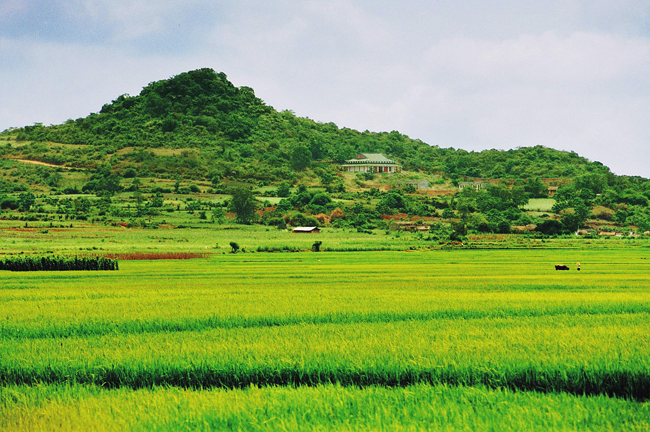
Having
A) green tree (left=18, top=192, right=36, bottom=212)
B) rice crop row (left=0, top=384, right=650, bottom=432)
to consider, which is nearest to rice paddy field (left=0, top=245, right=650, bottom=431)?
rice crop row (left=0, top=384, right=650, bottom=432)

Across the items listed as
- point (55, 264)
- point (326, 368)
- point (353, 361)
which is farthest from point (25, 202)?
point (353, 361)

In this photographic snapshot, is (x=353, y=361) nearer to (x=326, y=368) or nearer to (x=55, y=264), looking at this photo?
(x=326, y=368)

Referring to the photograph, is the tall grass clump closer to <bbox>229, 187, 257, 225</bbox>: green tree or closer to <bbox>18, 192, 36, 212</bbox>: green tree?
<bbox>229, 187, 257, 225</bbox>: green tree

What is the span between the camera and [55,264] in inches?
1607

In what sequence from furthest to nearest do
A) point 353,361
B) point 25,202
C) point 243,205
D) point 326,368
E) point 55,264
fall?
point 25,202 → point 243,205 → point 55,264 → point 353,361 → point 326,368

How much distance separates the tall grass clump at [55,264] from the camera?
40.2 m

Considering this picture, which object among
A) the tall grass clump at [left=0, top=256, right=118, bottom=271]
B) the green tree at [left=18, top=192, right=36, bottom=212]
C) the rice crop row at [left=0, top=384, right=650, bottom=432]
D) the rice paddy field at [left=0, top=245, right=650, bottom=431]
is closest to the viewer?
the rice crop row at [left=0, top=384, right=650, bottom=432]

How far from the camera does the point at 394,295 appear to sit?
2078 cm

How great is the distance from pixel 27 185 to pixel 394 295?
156771 millimetres

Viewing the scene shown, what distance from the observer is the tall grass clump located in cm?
4022

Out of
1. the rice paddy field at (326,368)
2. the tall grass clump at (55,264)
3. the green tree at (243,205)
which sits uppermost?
the green tree at (243,205)

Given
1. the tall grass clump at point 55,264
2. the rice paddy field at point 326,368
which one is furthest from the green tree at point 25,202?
the rice paddy field at point 326,368

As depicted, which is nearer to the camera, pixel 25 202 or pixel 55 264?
pixel 55 264

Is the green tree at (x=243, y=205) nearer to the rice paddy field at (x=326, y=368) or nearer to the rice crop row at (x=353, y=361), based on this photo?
the rice paddy field at (x=326, y=368)
